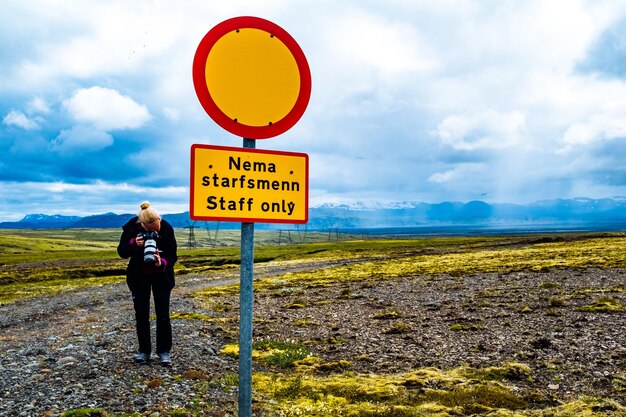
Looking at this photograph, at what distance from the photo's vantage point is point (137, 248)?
1027 centimetres

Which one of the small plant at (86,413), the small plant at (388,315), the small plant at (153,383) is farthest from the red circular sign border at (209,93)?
the small plant at (388,315)

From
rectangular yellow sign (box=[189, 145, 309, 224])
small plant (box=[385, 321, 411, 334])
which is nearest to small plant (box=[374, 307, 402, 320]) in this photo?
small plant (box=[385, 321, 411, 334])

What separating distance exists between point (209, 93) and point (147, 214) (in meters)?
5.95

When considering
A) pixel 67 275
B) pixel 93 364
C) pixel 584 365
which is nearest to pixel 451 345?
pixel 584 365

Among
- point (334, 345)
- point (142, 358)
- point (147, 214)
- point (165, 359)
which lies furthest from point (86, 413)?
point (334, 345)

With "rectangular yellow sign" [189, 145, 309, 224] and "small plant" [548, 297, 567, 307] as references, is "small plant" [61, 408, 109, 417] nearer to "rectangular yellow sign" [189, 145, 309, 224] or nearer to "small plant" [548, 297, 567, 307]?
"rectangular yellow sign" [189, 145, 309, 224]

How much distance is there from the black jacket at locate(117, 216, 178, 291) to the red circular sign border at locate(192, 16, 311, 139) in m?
6.14

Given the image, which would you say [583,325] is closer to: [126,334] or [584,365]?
[584,365]

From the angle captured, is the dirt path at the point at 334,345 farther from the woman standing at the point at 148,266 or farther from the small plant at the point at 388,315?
the woman standing at the point at 148,266

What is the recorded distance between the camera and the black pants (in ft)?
34.9

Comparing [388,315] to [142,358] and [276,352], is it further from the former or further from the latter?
[142,358]

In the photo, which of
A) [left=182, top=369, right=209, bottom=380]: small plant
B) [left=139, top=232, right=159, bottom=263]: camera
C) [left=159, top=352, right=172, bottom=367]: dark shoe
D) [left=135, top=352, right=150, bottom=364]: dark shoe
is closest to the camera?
[left=139, top=232, right=159, bottom=263]: camera

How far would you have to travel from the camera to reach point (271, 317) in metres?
22.1

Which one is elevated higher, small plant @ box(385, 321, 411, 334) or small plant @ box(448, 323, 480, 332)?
small plant @ box(448, 323, 480, 332)
